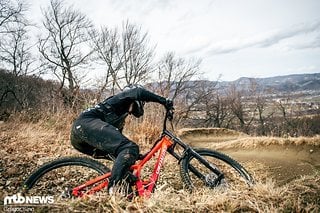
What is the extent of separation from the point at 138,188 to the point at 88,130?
0.76 metres

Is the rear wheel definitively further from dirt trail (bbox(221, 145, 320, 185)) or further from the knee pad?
dirt trail (bbox(221, 145, 320, 185))

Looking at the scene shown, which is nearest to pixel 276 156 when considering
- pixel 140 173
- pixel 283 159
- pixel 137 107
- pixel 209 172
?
pixel 283 159

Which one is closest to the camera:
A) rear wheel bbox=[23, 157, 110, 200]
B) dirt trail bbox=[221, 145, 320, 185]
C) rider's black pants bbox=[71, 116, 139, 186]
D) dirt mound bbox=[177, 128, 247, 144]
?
rider's black pants bbox=[71, 116, 139, 186]

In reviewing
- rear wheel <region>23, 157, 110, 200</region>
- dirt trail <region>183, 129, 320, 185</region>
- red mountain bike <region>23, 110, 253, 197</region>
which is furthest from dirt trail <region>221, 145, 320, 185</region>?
rear wheel <region>23, 157, 110, 200</region>

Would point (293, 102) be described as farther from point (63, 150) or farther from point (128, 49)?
point (63, 150)

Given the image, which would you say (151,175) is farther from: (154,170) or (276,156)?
(276,156)

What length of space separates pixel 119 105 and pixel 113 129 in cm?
33

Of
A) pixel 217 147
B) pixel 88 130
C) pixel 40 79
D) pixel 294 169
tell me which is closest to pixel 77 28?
pixel 40 79

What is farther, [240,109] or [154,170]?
[240,109]

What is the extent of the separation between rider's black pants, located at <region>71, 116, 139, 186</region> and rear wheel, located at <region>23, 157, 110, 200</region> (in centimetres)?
18

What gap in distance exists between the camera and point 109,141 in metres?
2.90

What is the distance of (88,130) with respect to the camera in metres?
2.98

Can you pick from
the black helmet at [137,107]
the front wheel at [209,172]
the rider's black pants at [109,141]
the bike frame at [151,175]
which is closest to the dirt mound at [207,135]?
the front wheel at [209,172]

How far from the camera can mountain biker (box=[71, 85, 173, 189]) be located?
2797 millimetres
